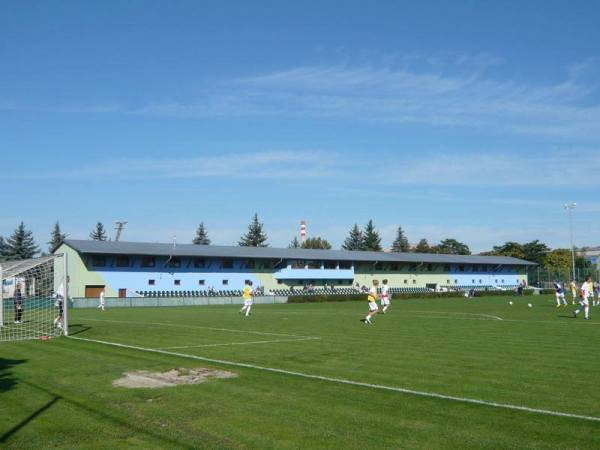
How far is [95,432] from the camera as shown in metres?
8.66

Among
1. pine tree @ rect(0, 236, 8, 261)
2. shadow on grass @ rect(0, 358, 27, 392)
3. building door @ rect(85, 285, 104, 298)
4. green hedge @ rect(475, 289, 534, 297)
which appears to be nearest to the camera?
shadow on grass @ rect(0, 358, 27, 392)

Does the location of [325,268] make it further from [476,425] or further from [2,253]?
[476,425]

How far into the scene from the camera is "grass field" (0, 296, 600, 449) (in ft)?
27.1

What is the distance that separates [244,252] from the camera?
8188 centimetres

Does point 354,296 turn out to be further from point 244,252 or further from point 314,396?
point 314,396

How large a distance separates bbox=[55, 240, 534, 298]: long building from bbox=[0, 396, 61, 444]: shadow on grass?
5821 centimetres

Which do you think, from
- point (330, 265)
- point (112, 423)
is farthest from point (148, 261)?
point (112, 423)

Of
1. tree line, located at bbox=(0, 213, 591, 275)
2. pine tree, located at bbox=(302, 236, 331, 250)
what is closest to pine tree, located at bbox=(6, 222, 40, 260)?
tree line, located at bbox=(0, 213, 591, 275)

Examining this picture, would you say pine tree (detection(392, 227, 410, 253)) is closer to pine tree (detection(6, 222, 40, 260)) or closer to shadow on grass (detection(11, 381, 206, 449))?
pine tree (detection(6, 222, 40, 260))

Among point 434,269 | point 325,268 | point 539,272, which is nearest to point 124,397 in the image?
point 325,268

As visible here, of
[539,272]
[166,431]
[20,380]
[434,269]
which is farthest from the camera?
[539,272]

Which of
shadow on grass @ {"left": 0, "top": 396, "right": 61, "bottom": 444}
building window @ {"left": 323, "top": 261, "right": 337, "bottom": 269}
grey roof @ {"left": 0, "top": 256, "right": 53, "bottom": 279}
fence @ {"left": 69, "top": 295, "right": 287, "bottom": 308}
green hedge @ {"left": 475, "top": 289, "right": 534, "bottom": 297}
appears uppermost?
building window @ {"left": 323, "top": 261, "right": 337, "bottom": 269}

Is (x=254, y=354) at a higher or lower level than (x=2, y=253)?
lower

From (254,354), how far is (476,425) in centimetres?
865
